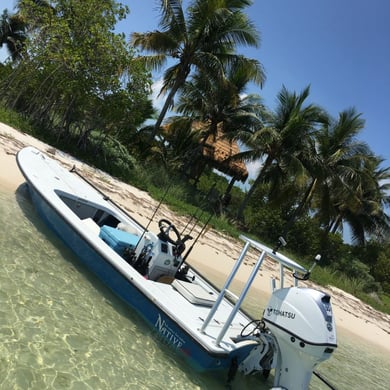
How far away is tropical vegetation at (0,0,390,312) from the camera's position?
15.7 metres

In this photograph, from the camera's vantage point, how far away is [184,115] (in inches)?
918

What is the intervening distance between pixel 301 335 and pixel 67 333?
2385 mm

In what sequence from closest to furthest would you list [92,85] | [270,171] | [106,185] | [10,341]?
1. [10,341]
2. [106,185]
3. [92,85]
4. [270,171]

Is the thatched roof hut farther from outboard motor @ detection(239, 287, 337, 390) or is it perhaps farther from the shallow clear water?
outboard motor @ detection(239, 287, 337, 390)

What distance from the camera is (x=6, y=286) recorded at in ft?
14.5

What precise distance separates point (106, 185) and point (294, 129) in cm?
1130

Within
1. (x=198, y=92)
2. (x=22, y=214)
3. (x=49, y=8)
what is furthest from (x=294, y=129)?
(x=22, y=214)

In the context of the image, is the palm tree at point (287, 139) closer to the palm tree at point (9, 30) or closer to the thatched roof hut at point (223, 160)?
the thatched roof hut at point (223, 160)

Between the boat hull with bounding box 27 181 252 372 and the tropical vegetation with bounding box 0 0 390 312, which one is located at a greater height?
the tropical vegetation with bounding box 0 0 390 312

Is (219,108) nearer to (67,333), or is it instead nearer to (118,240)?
(118,240)

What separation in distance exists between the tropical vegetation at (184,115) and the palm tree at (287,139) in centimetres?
6

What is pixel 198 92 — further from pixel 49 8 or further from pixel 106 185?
pixel 106 185

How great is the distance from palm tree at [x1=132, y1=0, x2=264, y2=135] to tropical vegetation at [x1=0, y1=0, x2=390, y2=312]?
0.05 meters

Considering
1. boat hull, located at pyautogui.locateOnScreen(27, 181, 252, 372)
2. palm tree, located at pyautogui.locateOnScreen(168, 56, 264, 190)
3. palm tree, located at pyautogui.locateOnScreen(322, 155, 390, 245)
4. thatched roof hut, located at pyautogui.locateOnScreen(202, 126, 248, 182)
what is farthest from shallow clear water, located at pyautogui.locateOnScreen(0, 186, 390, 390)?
palm tree, located at pyautogui.locateOnScreen(322, 155, 390, 245)
